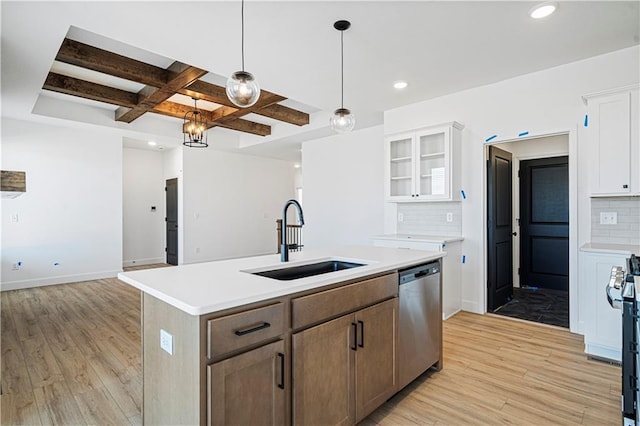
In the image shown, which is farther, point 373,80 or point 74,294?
point 74,294

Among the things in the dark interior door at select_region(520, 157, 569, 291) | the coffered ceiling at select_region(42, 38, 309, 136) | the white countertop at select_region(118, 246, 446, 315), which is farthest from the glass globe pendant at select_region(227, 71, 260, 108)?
the dark interior door at select_region(520, 157, 569, 291)

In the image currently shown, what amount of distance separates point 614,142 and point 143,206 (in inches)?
330

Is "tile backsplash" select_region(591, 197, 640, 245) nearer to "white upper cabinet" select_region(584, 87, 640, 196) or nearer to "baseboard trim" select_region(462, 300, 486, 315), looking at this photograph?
"white upper cabinet" select_region(584, 87, 640, 196)

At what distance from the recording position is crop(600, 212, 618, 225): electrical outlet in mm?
3197

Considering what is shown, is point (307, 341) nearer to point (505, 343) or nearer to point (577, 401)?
point (577, 401)

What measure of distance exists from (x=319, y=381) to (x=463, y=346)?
79.8 inches

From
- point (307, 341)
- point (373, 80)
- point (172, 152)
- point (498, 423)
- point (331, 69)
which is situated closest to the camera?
point (307, 341)

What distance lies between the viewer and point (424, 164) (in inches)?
177

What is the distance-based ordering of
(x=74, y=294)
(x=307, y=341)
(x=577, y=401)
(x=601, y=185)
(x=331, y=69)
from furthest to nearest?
(x=74, y=294) < (x=331, y=69) < (x=601, y=185) < (x=577, y=401) < (x=307, y=341)

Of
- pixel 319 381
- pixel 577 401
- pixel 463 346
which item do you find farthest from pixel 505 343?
pixel 319 381

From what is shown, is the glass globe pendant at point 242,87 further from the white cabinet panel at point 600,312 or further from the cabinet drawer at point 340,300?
the white cabinet panel at point 600,312

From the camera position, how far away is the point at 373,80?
3.87m

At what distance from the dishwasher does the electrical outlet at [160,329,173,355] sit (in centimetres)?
137

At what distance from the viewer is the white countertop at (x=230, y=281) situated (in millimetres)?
1317
